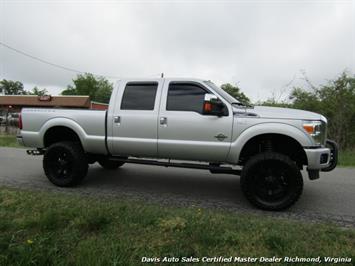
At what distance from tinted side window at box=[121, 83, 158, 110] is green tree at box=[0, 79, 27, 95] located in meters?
94.9

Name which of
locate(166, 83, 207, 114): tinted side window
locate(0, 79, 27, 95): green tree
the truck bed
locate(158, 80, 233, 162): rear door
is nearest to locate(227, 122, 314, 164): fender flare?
locate(158, 80, 233, 162): rear door

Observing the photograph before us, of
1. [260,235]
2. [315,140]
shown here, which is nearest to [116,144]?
[260,235]

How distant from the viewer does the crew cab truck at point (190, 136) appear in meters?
3.89

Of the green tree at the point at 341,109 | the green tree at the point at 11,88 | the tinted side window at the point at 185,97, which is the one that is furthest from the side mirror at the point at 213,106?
the green tree at the point at 11,88

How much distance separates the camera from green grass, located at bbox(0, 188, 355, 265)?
8.00 ft

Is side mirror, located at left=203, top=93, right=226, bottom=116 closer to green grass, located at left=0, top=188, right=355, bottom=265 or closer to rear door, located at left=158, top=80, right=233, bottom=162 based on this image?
rear door, located at left=158, top=80, right=233, bottom=162

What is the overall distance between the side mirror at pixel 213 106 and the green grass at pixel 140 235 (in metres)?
1.47

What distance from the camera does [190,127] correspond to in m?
4.23

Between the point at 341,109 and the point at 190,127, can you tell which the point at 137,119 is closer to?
the point at 190,127

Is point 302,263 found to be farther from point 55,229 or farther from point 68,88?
point 68,88

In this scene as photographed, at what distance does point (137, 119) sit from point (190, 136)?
97 centimetres

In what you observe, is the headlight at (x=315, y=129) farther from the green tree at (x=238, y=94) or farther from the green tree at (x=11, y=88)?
the green tree at (x=11, y=88)

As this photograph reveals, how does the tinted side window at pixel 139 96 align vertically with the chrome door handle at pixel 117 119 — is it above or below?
above

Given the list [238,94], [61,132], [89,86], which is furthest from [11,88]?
[61,132]
